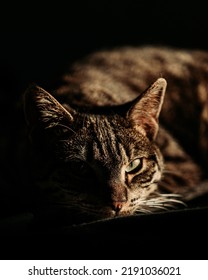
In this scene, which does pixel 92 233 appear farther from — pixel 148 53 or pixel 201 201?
pixel 148 53

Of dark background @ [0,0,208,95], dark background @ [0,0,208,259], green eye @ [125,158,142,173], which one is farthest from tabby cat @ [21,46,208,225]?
dark background @ [0,0,208,95]

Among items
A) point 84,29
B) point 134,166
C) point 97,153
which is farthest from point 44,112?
point 84,29

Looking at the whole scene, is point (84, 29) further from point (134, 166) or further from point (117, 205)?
point (117, 205)

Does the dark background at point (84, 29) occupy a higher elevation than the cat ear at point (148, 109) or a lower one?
higher

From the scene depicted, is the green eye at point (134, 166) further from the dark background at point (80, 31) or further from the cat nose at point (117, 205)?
the dark background at point (80, 31)

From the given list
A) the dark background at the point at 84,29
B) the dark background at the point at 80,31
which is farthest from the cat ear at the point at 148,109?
the dark background at the point at 84,29

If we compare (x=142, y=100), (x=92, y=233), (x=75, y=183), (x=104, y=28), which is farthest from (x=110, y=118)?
(x=104, y=28)

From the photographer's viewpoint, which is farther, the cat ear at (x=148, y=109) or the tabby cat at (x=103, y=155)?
the cat ear at (x=148, y=109)
